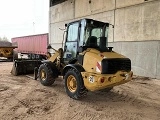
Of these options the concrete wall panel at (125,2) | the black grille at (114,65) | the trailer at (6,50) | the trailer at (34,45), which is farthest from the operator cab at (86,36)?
the trailer at (34,45)

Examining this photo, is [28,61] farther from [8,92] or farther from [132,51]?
[132,51]

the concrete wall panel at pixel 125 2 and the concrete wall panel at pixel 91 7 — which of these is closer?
the concrete wall panel at pixel 125 2

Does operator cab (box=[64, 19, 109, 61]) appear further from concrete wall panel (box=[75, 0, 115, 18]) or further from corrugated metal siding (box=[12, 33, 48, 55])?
corrugated metal siding (box=[12, 33, 48, 55])

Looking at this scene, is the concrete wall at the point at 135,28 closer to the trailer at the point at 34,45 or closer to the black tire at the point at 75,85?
the black tire at the point at 75,85

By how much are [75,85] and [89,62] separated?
0.97 m

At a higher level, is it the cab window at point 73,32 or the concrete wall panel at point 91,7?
the concrete wall panel at point 91,7

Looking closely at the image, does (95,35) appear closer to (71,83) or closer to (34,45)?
(71,83)

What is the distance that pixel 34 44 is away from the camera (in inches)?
882

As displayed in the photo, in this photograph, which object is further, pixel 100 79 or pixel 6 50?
pixel 6 50

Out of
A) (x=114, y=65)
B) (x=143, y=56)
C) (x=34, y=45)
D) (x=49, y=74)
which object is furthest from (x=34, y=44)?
(x=114, y=65)

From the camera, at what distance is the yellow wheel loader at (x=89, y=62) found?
5.16 metres

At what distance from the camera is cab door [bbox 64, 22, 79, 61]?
625 centimetres

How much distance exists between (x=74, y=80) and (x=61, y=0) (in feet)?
48.9

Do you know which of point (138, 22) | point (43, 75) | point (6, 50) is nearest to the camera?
point (43, 75)
